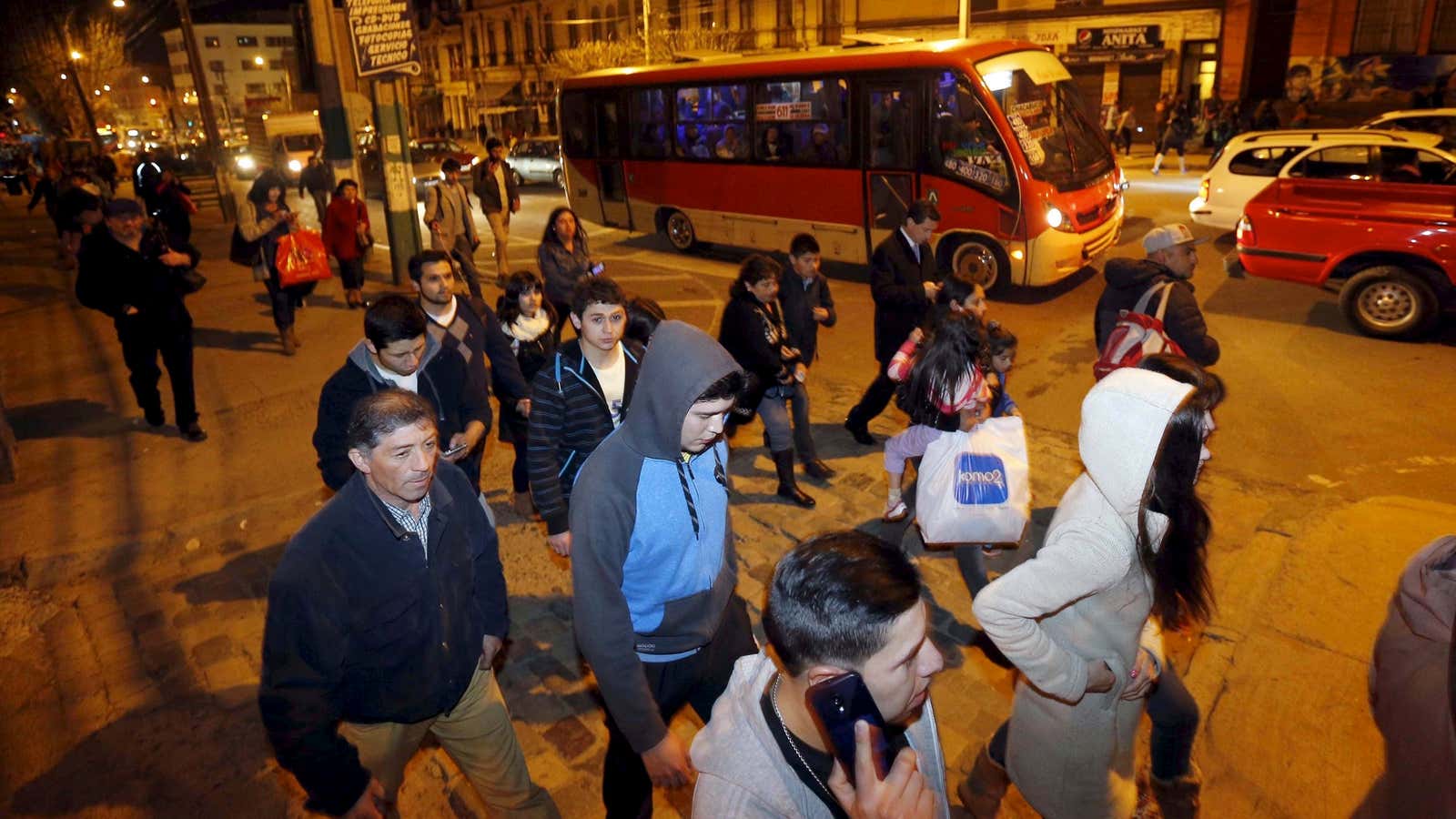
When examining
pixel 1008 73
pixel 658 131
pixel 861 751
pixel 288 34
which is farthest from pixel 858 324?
pixel 288 34

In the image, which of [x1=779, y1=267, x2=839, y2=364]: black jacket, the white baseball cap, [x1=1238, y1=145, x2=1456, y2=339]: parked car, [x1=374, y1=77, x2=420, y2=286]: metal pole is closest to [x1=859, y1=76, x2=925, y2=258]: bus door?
[x1=1238, y1=145, x2=1456, y2=339]: parked car

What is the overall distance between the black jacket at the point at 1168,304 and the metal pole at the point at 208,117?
2097cm

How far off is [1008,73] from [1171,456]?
9.72 m

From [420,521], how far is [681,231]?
498 inches

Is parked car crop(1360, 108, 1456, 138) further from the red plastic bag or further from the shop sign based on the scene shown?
the red plastic bag

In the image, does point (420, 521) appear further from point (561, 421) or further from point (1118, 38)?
point (1118, 38)

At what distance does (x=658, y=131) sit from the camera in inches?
568

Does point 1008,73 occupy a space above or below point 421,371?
above

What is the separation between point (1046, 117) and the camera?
10773 millimetres

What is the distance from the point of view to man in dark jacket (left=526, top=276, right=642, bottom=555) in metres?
3.54

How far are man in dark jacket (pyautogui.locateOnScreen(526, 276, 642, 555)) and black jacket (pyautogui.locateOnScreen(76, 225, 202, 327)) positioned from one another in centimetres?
463

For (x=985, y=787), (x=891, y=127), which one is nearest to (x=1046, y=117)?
(x=891, y=127)

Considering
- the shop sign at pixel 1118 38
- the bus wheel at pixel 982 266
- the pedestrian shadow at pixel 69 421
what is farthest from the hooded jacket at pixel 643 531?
the shop sign at pixel 1118 38

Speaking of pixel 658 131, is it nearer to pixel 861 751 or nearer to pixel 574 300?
pixel 574 300
